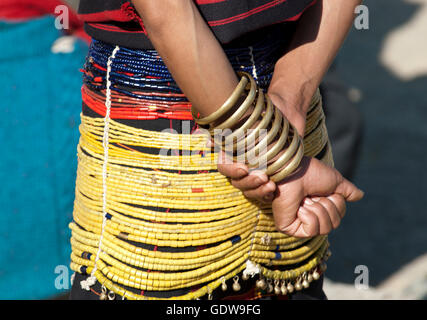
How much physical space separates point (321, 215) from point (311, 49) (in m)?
0.38

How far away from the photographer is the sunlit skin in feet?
3.11

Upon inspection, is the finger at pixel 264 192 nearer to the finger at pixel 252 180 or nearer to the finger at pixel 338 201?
the finger at pixel 252 180

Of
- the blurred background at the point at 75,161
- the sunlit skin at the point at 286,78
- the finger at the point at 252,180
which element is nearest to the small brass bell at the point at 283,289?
the sunlit skin at the point at 286,78

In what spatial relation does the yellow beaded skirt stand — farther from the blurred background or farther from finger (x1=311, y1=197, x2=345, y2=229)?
the blurred background

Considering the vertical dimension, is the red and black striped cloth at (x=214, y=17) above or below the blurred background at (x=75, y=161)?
above

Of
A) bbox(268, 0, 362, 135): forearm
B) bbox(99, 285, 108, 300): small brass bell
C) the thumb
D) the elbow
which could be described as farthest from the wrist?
bbox(99, 285, 108, 300): small brass bell

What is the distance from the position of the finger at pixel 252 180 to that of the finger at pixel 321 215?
0.14m

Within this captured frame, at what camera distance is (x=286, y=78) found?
1178 mm

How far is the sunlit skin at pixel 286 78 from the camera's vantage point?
0.95m

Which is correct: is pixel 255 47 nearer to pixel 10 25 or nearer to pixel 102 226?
pixel 102 226

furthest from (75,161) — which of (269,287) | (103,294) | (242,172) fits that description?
(242,172)

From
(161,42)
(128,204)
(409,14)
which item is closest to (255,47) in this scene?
(161,42)
